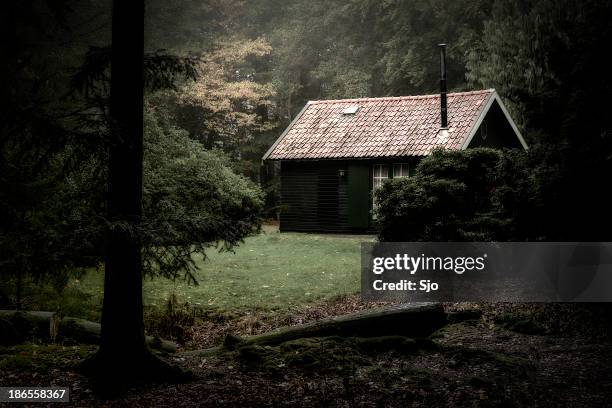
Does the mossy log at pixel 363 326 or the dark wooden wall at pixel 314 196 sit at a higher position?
the dark wooden wall at pixel 314 196

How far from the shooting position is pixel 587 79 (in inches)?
321

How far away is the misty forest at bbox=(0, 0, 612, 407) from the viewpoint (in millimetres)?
6102

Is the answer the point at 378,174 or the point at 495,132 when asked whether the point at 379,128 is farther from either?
the point at 495,132

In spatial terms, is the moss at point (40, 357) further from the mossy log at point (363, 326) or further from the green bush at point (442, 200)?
the green bush at point (442, 200)

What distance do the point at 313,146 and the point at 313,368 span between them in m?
18.3

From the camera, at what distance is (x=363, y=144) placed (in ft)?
78.7

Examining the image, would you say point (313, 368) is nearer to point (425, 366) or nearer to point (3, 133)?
point (425, 366)

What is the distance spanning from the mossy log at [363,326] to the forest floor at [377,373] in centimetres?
35

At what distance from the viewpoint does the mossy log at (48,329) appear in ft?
26.5

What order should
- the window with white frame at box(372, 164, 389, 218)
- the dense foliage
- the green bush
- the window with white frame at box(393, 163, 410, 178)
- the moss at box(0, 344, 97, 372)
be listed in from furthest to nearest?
the window with white frame at box(372, 164, 389, 218)
the window with white frame at box(393, 163, 410, 178)
the green bush
the dense foliage
the moss at box(0, 344, 97, 372)

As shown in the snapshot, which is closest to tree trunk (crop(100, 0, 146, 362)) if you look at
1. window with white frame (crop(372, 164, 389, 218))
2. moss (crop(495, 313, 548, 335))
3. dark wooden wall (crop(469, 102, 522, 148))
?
moss (crop(495, 313, 548, 335))

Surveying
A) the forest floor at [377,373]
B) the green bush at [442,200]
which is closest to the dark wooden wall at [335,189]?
the green bush at [442,200]

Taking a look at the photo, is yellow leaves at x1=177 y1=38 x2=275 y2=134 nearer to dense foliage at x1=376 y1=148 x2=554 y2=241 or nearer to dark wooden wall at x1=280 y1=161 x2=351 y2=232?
dark wooden wall at x1=280 y1=161 x2=351 y2=232

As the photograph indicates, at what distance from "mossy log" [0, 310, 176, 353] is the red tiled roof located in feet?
49.2
